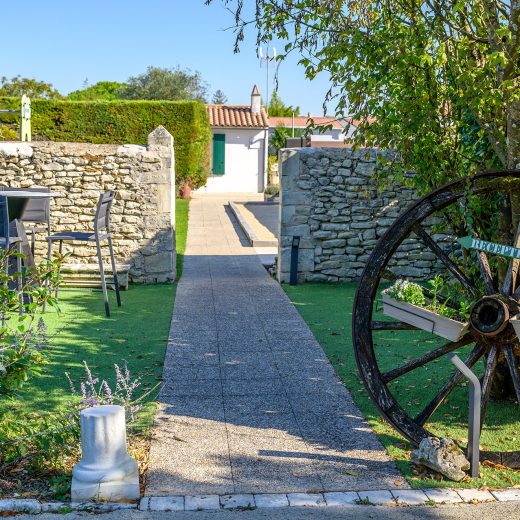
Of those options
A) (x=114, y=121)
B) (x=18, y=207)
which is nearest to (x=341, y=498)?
(x=18, y=207)

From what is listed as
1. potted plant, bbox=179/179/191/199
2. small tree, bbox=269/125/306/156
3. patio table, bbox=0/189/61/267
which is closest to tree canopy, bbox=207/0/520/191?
patio table, bbox=0/189/61/267

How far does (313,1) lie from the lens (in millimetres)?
6105

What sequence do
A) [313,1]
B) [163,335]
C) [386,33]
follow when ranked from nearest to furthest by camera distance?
[386,33] < [313,1] < [163,335]

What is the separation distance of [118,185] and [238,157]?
25.8 m

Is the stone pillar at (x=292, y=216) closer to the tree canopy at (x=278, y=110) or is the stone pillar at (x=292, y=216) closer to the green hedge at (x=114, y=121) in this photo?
the green hedge at (x=114, y=121)

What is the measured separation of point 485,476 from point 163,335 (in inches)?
182

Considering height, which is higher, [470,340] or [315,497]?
[470,340]

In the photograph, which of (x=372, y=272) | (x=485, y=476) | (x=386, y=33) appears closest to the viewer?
(x=485, y=476)

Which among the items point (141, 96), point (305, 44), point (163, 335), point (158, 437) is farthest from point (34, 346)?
point (141, 96)

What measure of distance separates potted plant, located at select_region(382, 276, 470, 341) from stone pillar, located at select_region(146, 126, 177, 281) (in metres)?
7.44

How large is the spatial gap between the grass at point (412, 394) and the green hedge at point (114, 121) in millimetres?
18976

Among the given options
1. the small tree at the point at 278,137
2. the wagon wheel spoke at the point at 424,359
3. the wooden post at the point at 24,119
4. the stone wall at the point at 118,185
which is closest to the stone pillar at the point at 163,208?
the stone wall at the point at 118,185

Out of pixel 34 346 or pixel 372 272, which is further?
pixel 372 272

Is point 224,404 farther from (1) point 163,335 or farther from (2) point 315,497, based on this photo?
(1) point 163,335
